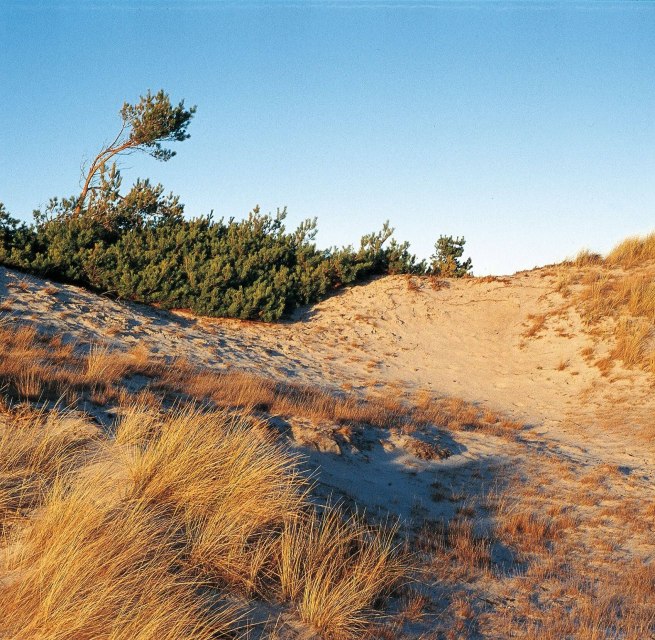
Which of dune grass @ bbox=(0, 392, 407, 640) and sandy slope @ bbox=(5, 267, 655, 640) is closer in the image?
dune grass @ bbox=(0, 392, 407, 640)

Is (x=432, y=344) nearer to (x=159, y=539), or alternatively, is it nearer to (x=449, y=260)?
(x=449, y=260)

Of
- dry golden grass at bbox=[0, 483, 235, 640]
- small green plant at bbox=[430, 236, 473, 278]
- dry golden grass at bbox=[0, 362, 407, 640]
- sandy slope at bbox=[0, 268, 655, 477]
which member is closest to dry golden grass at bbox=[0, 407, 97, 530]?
dry golden grass at bbox=[0, 362, 407, 640]

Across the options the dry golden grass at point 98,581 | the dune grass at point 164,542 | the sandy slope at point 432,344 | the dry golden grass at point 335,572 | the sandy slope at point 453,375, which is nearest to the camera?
the dry golden grass at point 98,581

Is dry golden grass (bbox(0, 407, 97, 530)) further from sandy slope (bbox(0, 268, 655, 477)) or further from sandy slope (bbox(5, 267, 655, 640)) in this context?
sandy slope (bbox(0, 268, 655, 477))

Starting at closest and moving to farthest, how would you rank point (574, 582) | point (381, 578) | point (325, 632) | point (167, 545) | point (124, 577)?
1. point (124, 577)
2. point (325, 632)
3. point (167, 545)
4. point (381, 578)
5. point (574, 582)

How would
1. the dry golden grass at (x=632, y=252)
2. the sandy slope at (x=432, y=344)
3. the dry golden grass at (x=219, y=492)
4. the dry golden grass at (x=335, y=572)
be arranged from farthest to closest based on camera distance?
the dry golden grass at (x=632, y=252) → the sandy slope at (x=432, y=344) → the dry golden grass at (x=219, y=492) → the dry golden grass at (x=335, y=572)

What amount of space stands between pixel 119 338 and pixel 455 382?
7954mm

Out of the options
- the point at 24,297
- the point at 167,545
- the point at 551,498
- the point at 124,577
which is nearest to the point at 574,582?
the point at 551,498

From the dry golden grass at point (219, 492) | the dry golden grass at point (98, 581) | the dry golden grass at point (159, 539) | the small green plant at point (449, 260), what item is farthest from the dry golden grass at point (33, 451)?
the small green plant at point (449, 260)

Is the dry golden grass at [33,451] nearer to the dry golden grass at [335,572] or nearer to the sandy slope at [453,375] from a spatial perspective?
the dry golden grass at [335,572]

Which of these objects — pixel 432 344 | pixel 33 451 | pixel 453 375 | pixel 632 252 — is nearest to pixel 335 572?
pixel 33 451

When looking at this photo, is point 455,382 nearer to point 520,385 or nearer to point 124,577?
point 520,385

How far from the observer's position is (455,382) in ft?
48.4

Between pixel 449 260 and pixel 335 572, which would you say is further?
pixel 449 260
